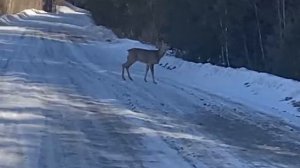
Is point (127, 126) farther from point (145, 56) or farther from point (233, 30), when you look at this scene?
point (233, 30)

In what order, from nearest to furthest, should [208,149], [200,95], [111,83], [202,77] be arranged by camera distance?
[208,149] < [200,95] < [111,83] < [202,77]

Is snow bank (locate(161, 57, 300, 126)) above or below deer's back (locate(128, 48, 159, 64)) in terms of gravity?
below

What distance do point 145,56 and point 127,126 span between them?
11.0 meters

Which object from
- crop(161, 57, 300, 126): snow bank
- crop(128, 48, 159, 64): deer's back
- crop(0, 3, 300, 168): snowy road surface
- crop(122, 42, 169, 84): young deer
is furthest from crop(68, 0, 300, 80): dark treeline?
crop(0, 3, 300, 168): snowy road surface

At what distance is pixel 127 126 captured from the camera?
13.7 metres

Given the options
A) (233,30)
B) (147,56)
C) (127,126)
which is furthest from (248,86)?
(233,30)

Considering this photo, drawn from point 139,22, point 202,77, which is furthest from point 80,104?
point 139,22

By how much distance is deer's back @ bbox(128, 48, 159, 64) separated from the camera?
24391 mm

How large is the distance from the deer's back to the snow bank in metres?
0.96

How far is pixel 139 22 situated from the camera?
4631cm

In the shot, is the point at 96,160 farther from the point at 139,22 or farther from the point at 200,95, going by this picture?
the point at 139,22

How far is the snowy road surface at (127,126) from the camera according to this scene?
1085cm

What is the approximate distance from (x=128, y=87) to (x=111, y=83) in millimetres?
887

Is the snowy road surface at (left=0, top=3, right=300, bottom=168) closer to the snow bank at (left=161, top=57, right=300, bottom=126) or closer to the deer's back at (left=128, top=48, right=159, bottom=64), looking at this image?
the snow bank at (left=161, top=57, right=300, bottom=126)
